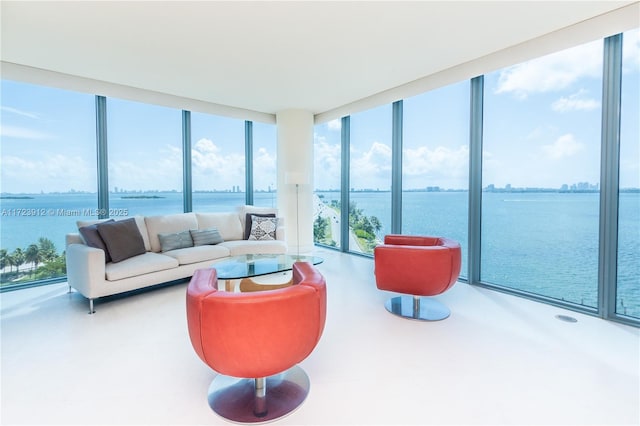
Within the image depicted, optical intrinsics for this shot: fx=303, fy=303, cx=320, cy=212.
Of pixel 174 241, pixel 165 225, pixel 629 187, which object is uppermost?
pixel 629 187

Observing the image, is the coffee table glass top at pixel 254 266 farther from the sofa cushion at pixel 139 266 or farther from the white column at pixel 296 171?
the white column at pixel 296 171

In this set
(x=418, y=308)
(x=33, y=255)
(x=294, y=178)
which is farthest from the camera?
(x=294, y=178)

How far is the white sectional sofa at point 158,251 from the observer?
3.07m

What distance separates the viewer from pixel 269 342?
1479mm

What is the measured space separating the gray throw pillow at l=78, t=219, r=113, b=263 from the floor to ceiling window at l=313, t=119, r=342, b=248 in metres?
3.71

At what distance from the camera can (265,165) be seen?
6176 mm

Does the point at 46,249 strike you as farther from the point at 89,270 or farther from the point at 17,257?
the point at 89,270

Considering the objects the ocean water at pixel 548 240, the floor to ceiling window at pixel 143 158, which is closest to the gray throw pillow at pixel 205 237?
the floor to ceiling window at pixel 143 158

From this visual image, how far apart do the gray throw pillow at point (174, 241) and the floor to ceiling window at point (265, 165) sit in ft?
6.69

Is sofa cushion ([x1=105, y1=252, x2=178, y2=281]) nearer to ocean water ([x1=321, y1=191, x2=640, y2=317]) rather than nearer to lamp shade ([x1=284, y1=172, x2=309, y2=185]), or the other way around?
lamp shade ([x1=284, y1=172, x2=309, y2=185])

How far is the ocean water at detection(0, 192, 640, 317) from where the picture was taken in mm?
2779

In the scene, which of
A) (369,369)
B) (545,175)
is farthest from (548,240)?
(369,369)

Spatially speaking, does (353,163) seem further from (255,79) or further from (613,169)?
(613,169)

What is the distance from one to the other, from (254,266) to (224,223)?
2.08m
